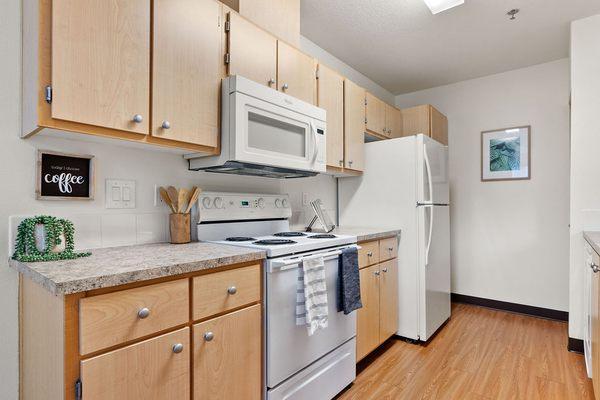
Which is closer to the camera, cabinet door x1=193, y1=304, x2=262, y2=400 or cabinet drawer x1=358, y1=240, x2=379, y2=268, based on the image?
cabinet door x1=193, y1=304, x2=262, y2=400

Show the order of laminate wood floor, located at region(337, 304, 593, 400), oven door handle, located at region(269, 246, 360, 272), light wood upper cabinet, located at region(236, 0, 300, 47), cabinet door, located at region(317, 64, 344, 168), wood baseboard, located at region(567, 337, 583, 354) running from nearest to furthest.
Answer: oven door handle, located at region(269, 246, 360, 272)
light wood upper cabinet, located at region(236, 0, 300, 47)
laminate wood floor, located at region(337, 304, 593, 400)
cabinet door, located at region(317, 64, 344, 168)
wood baseboard, located at region(567, 337, 583, 354)

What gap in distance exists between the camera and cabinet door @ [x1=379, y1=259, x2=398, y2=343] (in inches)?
95.6

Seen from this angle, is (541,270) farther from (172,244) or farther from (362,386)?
(172,244)

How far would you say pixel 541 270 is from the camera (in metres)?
3.27

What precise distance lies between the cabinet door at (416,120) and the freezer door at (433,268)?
0.88 m

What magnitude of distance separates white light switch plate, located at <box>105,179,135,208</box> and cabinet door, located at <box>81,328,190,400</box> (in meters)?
0.73

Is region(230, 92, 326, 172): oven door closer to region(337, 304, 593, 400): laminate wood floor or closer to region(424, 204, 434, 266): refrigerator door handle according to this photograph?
region(424, 204, 434, 266): refrigerator door handle

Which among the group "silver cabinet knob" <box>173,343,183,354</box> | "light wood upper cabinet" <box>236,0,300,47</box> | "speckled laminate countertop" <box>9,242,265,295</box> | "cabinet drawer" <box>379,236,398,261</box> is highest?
"light wood upper cabinet" <box>236,0,300,47</box>

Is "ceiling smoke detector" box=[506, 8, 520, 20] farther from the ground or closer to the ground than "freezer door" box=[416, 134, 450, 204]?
farther from the ground

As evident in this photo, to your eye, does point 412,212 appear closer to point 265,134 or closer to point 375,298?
point 375,298

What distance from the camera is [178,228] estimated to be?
168 cm

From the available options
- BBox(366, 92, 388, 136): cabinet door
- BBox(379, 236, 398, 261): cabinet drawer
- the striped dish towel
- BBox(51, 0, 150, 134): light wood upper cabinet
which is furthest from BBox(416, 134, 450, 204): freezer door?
BBox(51, 0, 150, 134): light wood upper cabinet

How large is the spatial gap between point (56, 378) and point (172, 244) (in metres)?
0.76

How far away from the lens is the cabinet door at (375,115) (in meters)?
2.90
